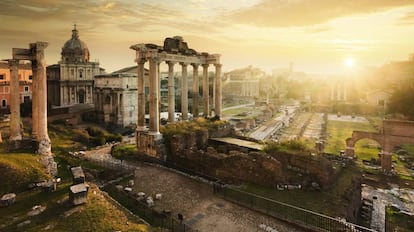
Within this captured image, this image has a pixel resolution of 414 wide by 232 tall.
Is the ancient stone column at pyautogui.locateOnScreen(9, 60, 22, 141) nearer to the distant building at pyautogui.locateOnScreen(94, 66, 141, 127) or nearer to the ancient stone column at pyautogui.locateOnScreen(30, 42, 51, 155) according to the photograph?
the ancient stone column at pyautogui.locateOnScreen(30, 42, 51, 155)

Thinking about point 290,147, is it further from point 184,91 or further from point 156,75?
point 184,91

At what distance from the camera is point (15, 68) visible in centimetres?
1549

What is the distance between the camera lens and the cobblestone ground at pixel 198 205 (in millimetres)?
10633

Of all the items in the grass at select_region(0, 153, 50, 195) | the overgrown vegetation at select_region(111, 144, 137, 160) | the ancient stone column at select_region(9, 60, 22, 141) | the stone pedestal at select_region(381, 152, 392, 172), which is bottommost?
the stone pedestal at select_region(381, 152, 392, 172)

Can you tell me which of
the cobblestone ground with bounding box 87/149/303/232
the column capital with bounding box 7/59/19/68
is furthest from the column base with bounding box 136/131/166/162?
the column capital with bounding box 7/59/19/68

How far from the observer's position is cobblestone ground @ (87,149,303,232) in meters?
10.6

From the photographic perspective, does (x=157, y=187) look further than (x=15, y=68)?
No

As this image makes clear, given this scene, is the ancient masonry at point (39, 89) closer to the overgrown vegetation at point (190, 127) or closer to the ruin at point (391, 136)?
the overgrown vegetation at point (190, 127)

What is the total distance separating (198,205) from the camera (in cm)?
1223

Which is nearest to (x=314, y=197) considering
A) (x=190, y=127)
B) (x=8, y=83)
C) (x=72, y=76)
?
(x=190, y=127)

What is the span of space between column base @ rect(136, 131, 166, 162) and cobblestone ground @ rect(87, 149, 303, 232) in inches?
81.1

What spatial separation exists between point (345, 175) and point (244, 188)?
6274mm

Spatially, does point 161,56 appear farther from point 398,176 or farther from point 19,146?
point 398,176

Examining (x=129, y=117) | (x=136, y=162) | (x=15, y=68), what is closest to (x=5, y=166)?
(x=15, y=68)
